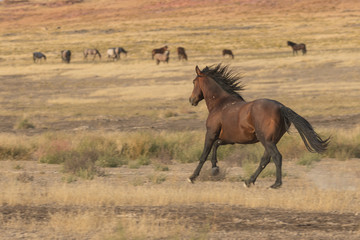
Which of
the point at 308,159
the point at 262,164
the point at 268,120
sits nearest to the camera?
the point at 268,120

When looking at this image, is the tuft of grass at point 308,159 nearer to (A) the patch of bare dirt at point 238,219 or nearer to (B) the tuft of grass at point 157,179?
(B) the tuft of grass at point 157,179

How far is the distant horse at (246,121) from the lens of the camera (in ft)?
35.4

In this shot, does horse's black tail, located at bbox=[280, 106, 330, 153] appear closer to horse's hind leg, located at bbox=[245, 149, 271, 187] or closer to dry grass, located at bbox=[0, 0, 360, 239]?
horse's hind leg, located at bbox=[245, 149, 271, 187]

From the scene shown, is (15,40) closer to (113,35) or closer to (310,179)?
(113,35)

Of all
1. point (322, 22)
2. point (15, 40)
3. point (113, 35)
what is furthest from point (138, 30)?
point (322, 22)

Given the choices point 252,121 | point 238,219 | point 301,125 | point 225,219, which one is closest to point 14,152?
point 252,121

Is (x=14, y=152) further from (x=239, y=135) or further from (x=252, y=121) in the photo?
(x=252, y=121)

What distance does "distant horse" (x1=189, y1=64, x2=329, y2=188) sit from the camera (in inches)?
425

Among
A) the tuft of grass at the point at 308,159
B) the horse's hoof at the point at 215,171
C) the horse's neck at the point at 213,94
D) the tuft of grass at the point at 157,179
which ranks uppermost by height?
the horse's neck at the point at 213,94

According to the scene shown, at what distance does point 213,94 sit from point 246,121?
113 centimetres

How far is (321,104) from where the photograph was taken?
2852 centimetres

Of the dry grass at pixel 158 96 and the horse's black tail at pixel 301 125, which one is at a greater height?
the horse's black tail at pixel 301 125

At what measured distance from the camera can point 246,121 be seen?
11.1 meters

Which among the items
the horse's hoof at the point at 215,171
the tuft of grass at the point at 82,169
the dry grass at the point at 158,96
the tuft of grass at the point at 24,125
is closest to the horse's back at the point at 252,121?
the horse's hoof at the point at 215,171
